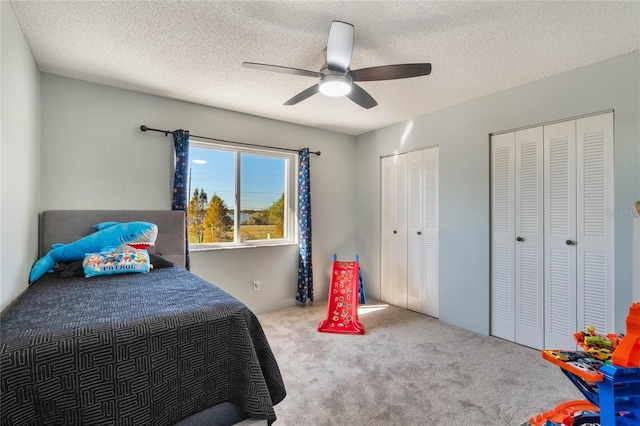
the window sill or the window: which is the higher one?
the window

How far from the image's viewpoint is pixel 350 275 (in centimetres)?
353

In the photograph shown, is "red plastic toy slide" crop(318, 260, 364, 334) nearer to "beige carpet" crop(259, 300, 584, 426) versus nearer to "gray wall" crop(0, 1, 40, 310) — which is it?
"beige carpet" crop(259, 300, 584, 426)

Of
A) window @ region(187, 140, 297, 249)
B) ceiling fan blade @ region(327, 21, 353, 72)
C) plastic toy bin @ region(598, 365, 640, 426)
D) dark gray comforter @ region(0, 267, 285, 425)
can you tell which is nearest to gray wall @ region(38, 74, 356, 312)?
window @ region(187, 140, 297, 249)

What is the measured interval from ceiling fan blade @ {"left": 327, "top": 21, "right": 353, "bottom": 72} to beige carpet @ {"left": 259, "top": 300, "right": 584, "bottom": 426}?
7.13 ft

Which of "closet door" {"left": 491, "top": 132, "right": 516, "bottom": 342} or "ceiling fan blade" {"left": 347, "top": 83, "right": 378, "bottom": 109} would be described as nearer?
"ceiling fan blade" {"left": 347, "top": 83, "right": 378, "bottom": 109}

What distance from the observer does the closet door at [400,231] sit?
4066mm

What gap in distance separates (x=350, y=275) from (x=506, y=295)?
1573 millimetres

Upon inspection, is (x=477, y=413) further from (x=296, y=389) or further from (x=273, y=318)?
(x=273, y=318)

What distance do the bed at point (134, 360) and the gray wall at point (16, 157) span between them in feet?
0.89

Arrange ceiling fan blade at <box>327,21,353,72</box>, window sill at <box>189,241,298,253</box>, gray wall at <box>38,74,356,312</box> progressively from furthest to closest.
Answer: window sill at <box>189,241,298,253</box>
gray wall at <box>38,74,356,312</box>
ceiling fan blade at <box>327,21,353,72</box>

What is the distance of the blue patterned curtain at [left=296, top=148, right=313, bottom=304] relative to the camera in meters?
4.02

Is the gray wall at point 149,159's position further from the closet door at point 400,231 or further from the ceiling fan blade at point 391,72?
the ceiling fan blade at point 391,72

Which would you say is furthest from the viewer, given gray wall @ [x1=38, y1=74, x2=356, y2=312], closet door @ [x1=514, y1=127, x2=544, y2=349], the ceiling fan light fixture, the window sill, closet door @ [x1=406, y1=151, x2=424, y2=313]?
closet door @ [x1=406, y1=151, x2=424, y2=313]

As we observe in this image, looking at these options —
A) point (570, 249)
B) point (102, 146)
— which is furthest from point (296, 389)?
point (102, 146)
